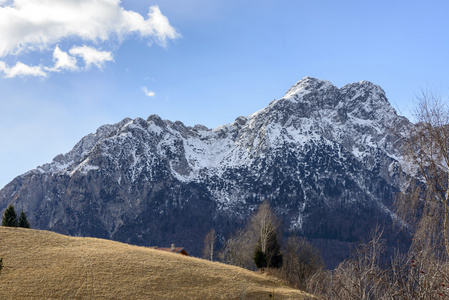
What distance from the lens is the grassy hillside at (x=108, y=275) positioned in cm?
3144

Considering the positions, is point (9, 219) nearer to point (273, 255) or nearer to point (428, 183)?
point (273, 255)

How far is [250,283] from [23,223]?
4443 cm

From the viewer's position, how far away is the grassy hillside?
3144 cm

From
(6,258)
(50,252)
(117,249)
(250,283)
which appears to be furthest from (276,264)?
(6,258)

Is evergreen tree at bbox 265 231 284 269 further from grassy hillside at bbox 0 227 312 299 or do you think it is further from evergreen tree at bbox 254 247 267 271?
grassy hillside at bbox 0 227 312 299

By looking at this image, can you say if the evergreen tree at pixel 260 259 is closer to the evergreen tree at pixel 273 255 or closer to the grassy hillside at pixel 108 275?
the evergreen tree at pixel 273 255

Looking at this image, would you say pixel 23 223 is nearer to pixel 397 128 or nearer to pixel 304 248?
pixel 304 248

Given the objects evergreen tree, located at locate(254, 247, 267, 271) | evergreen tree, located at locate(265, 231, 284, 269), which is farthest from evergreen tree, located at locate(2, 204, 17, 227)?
evergreen tree, located at locate(265, 231, 284, 269)

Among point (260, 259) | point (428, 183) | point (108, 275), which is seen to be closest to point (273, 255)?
point (260, 259)

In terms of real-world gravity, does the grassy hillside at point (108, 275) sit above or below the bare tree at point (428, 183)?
below

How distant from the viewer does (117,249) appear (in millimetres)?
43562

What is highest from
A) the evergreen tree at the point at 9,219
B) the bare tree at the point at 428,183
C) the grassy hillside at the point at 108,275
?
the bare tree at the point at 428,183

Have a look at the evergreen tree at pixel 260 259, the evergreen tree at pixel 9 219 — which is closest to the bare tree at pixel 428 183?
the evergreen tree at pixel 260 259

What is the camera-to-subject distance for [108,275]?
34781 millimetres
